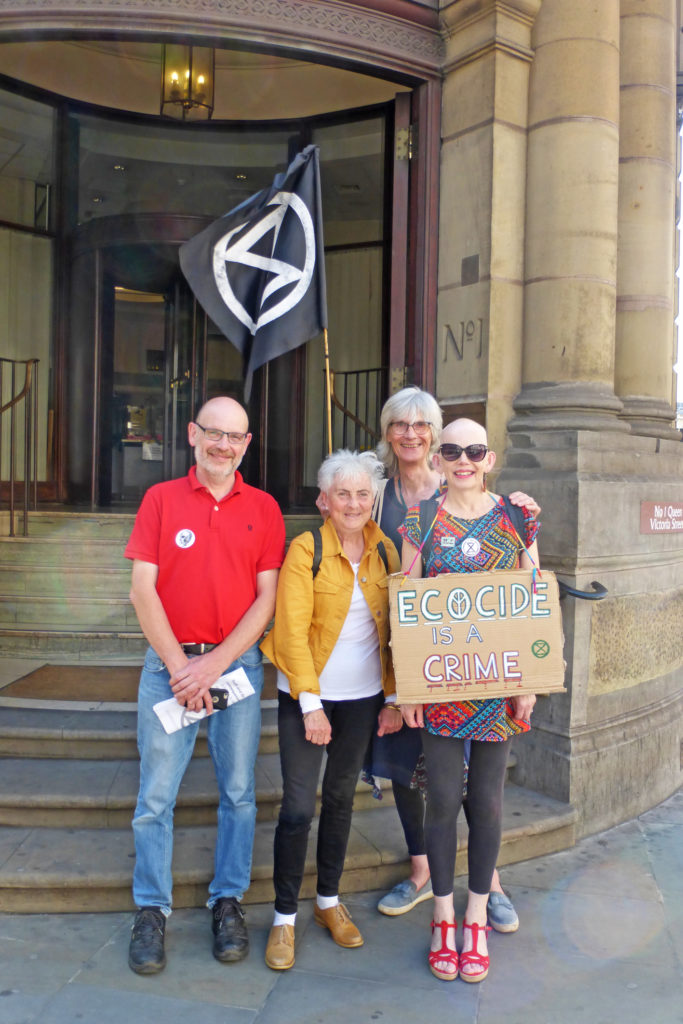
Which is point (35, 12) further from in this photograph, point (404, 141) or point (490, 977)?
point (490, 977)

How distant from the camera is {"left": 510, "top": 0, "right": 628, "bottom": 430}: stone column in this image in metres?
4.93

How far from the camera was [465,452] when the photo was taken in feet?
9.80

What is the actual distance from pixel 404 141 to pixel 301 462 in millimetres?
4712

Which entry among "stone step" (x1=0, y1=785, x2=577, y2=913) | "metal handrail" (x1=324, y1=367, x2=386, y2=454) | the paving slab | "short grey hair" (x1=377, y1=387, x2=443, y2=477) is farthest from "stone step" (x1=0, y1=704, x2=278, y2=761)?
"metal handrail" (x1=324, y1=367, x2=386, y2=454)

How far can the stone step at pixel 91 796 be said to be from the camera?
A: 3.77 m

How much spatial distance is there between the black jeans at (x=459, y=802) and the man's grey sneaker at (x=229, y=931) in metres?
0.73

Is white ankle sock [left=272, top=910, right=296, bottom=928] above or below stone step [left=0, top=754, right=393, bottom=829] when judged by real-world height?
below

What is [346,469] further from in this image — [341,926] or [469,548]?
[341,926]

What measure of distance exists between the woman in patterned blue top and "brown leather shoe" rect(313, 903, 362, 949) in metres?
0.30

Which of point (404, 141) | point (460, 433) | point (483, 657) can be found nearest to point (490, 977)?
point (483, 657)

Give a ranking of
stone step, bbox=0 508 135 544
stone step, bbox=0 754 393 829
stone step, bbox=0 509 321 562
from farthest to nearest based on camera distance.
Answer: stone step, bbox=0 508 135 544
stone step, bbox=0 509 321 562
stone step, bbox=0 754 393 829

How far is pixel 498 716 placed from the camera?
3.04m

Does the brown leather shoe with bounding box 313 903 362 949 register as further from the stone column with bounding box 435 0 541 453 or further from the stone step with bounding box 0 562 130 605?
the stone step with bounding box 0 562 130 605

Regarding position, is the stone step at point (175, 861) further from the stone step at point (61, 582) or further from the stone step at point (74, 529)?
the stone step at point (74, 529)
